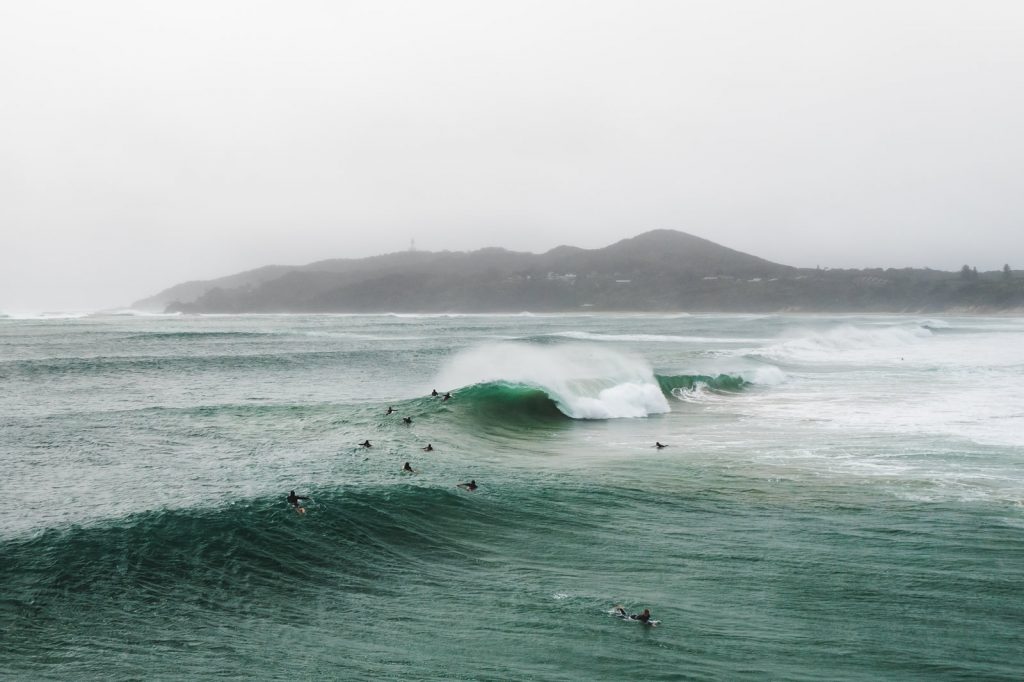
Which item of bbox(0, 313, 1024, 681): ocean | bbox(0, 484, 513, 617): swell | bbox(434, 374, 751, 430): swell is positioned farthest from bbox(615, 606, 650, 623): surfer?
bbox(434, 374, 751, 430): swell

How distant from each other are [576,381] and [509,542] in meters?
16.2

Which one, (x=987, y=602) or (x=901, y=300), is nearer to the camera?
(x=987, y=602)

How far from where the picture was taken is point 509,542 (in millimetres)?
10523

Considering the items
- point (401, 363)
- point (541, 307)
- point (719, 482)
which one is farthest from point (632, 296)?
point (719, 482)

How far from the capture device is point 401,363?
130 feet

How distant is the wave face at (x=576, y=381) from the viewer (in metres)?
23.4

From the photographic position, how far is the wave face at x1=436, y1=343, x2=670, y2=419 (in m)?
23.4

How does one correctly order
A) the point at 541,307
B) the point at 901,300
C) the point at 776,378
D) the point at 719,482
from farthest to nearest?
1. the point at 541,307
2. the point at 901,300
3. the point at 776,378
4. the point at 719,482

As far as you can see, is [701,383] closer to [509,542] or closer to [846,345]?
[509,542]

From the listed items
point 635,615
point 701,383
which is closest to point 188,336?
point 701,383

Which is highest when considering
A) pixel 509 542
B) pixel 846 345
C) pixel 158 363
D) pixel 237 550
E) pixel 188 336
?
pixel 188 336

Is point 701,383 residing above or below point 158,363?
below

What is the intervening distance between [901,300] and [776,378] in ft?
448

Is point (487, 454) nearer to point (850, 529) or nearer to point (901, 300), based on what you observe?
point (850, 529)
